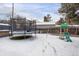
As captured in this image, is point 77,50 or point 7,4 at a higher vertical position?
point 7,4

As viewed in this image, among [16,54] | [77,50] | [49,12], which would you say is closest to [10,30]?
[16,54]

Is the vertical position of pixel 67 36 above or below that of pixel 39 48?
above

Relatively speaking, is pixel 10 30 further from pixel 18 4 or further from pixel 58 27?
pixel 58 27

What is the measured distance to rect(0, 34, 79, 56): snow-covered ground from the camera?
6.97 feet

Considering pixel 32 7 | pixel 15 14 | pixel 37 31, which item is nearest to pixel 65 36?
pixel 37 31

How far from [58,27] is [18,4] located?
0.58m

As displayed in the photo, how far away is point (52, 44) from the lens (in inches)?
84.3

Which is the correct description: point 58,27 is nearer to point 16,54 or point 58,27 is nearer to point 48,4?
point 48,4

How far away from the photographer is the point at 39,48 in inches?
84.1

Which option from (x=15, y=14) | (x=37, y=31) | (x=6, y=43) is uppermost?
(x=15, y=14)

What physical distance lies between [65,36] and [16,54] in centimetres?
65

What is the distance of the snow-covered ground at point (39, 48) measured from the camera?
6.97 feet

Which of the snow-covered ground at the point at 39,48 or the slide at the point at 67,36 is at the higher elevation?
the slide at the point at 67,36

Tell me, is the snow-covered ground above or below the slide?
below
